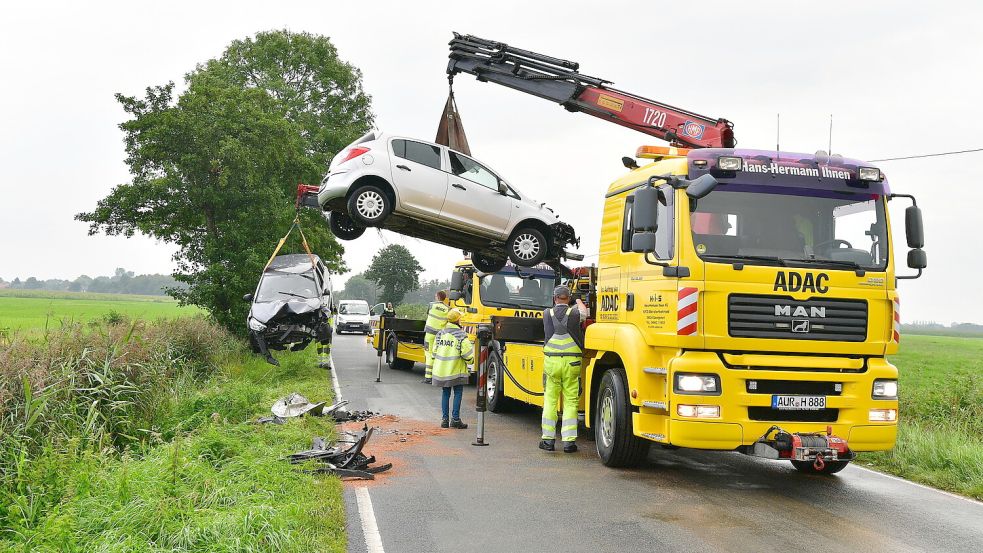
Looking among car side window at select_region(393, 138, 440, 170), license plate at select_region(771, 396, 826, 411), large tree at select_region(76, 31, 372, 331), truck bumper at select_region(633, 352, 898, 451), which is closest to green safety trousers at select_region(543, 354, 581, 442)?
truck bumper at select_region(633, 352, 898, 451)

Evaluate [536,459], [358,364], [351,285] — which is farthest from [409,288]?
[351,285]

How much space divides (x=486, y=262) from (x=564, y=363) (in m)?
4.67

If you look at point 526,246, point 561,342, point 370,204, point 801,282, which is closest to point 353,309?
point 526,246

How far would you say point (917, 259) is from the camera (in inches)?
281

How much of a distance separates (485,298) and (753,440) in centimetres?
826

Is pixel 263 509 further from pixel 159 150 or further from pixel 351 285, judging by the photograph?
pixel 351 285

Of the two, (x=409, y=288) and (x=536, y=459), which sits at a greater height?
(x=409, y=288)

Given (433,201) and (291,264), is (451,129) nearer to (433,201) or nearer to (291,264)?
(433,201)

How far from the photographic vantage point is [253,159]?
20266mm

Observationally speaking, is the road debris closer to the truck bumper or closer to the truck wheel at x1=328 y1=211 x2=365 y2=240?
the truck bumper

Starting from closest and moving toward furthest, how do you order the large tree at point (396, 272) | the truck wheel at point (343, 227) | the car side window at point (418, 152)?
the car side window at point (418, 152) < the truck wheel at point (343, 227) < the large tree at point (396, 272)

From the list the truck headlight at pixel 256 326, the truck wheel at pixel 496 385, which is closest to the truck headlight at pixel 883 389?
the truck wheel at pixel 496 385

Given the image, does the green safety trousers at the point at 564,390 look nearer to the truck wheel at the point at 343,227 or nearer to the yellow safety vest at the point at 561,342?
the yellow safety vest at the point at 561,342

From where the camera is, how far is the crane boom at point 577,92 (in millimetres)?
10391
